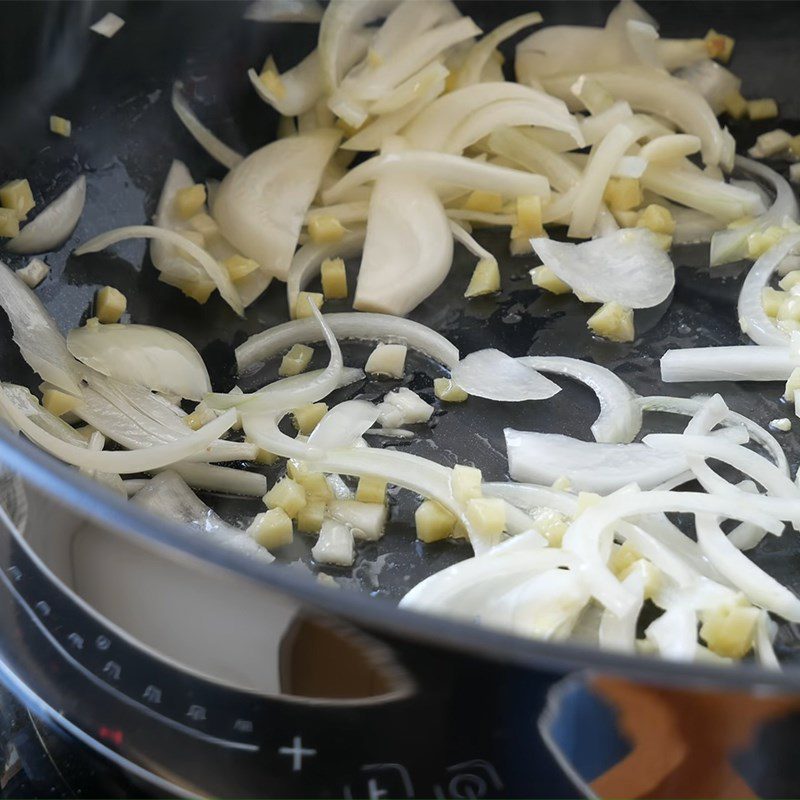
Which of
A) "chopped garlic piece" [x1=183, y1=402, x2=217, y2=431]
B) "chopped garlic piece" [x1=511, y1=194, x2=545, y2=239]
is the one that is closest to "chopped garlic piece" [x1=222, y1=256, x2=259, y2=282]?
"chopped garlic piece" [x1=183, y1=402, x2=217, y2=431]

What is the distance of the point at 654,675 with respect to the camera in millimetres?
550

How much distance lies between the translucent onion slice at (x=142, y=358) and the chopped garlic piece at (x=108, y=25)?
381mm

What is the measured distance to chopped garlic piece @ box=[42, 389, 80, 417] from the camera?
1.13m

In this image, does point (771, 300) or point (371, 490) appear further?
point (771, 300)

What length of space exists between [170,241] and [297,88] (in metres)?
0.31

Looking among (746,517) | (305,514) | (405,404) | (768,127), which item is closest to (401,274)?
(405,404)

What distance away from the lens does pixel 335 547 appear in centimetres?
103

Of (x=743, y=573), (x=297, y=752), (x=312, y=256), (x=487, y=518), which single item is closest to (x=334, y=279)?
(x=312, y=256)

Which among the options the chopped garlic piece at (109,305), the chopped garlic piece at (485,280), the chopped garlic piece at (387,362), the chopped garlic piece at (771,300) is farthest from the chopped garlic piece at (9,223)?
the chopped garlic piece at (771,300)

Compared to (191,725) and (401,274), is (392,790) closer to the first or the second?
(191,725)

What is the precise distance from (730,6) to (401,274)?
664mm

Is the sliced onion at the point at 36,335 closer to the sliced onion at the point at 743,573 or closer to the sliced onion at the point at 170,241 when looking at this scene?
the sliced onion at the point at 170,241

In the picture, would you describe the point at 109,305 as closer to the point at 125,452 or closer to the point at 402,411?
the point at 125,452

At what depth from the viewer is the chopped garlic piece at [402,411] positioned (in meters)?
1.19
